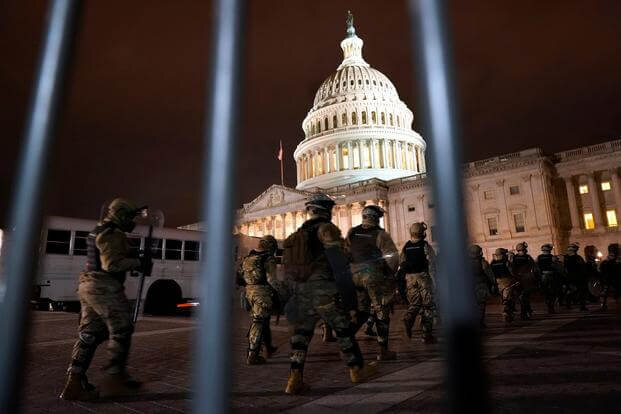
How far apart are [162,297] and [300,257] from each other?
16697mm

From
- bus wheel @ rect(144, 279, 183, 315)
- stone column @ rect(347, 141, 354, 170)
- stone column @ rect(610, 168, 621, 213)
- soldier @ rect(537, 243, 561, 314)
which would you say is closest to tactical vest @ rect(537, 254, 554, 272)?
soldier @ rect(537, 243, 561, 314)

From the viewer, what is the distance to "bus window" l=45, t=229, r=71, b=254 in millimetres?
15781

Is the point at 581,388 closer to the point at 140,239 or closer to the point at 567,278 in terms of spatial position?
the point at 567,278

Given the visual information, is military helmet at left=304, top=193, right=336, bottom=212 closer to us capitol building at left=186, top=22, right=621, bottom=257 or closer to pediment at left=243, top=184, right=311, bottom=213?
us capitol building at left=186, top=22, right=621, bottom=257

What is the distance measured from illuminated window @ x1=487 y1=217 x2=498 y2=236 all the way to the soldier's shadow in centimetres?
4903

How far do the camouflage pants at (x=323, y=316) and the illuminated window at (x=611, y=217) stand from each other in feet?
164

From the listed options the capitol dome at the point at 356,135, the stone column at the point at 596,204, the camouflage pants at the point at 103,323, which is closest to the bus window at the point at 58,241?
the camouflage pants at the point at 103,323

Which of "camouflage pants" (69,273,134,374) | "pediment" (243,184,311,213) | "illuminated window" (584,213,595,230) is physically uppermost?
"pediment" (243,184,311,213)

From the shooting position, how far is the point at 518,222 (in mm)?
47000

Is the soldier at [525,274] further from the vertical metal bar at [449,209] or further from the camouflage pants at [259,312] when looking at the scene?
the vertical metal bar at [449,209]

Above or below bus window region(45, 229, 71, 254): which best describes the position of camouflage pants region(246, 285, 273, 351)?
below

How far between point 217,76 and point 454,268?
851mm

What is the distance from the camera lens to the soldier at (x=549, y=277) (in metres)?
12.9

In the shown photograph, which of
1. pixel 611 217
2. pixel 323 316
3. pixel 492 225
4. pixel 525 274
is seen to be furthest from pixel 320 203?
pixel 611 217
